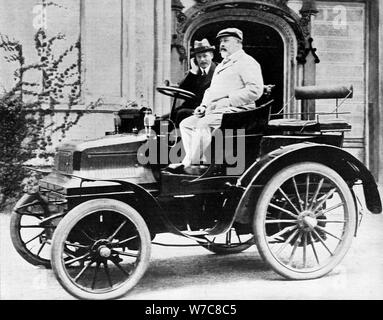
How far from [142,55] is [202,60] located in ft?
9.82

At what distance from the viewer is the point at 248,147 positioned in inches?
152

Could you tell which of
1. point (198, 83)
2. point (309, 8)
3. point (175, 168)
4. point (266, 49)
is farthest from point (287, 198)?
point (309, 8)

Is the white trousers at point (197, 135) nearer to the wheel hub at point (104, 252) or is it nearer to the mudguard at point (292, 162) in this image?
the mudguard at point (292, 162)

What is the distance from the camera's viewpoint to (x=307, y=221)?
3820mm

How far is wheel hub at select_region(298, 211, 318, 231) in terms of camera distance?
382 cm

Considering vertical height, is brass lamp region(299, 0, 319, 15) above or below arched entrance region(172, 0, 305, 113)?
above

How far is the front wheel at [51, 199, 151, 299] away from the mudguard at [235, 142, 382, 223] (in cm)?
73

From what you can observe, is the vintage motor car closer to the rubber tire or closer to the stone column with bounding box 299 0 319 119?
the rubber tire

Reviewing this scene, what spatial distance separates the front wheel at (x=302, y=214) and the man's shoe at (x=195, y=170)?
456mm

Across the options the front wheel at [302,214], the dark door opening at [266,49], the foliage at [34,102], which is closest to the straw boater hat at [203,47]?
the front wheel at [302,214]

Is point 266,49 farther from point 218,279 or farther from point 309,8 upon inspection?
point 218,279

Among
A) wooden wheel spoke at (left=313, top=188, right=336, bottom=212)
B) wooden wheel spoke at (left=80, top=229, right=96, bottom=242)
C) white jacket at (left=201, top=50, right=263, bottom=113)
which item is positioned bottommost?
wooden wheel spoke at (left=80, top=229, right=96, bottom=242)

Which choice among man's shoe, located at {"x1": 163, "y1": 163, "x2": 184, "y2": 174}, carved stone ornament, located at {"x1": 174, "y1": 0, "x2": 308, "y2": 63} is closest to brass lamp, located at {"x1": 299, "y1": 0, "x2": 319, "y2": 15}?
carved stone ornament, located at {"x1": 174, "y1": 0, "x2": 308, "y2": 63}

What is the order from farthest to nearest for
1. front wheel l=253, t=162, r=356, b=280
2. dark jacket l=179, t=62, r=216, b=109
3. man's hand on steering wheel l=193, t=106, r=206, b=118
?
dark jacket l=179, t=62, r=216, b=109 → man's hand on steering wheel l=193, t=106, r=206, b=118 → front wheel l=253, t=162, r=356, b=280
